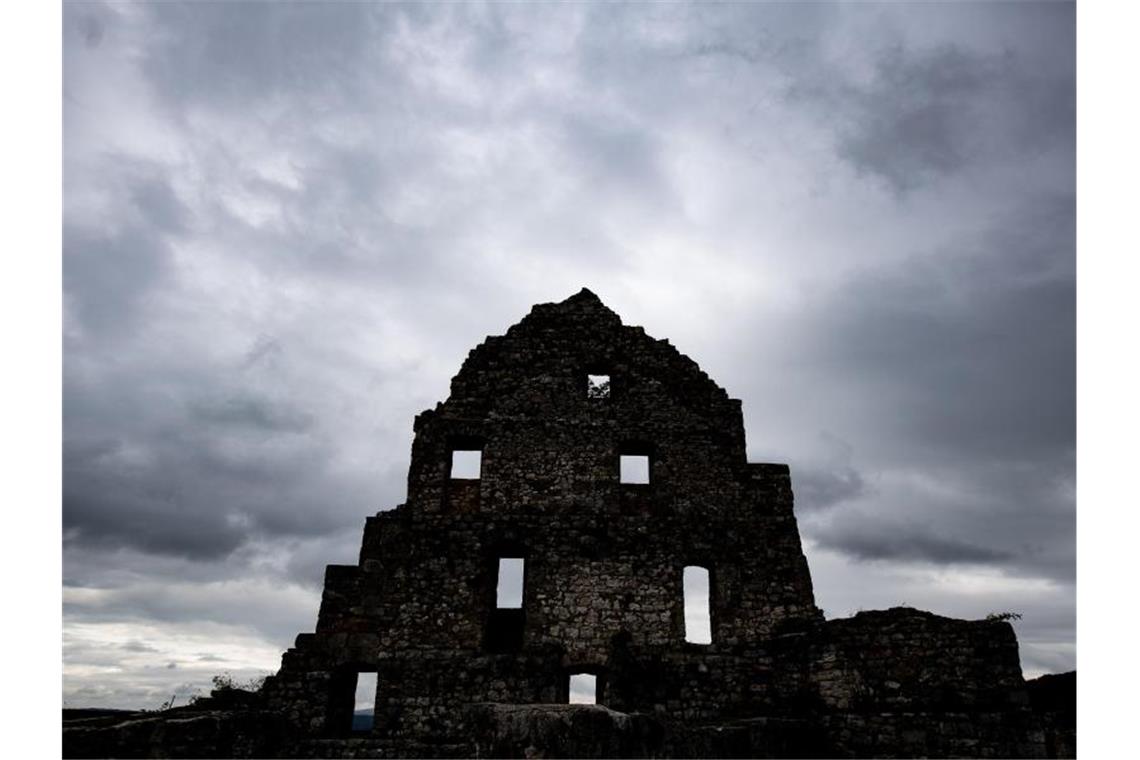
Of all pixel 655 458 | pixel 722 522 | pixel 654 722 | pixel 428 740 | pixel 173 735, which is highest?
pixel 655 458

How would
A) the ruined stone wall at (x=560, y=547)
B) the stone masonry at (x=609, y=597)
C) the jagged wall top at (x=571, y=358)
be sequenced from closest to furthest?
the stone masonry at (x=609, y=597) < the ruined stone wall at (x=560, y=547) < the jagged wall top at (x=571, y=358)

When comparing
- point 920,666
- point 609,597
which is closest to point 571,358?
point 609,597

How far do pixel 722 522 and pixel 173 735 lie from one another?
10051 millimetres

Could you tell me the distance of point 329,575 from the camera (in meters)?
13.2

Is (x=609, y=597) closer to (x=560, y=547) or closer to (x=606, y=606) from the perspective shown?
(x=606, y=606)

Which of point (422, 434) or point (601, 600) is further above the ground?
point (422, 434)

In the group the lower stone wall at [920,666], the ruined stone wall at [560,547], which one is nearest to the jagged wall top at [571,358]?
the ruined stone wall at [560,547]

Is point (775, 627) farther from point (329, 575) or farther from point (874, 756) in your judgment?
point (329, 575)

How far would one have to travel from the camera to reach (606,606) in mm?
13070

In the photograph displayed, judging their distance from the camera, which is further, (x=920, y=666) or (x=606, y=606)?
(x=606, y=606)

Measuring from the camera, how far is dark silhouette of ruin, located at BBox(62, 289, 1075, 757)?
33.3 ft

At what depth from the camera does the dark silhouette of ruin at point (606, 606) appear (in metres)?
10.1

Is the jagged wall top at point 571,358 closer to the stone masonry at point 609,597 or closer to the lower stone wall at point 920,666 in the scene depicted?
the stone masonry at point 609,597

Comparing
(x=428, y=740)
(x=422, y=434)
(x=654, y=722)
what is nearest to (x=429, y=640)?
(x=428, y=740)
